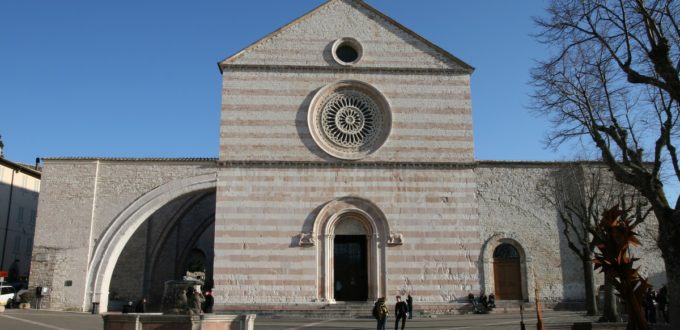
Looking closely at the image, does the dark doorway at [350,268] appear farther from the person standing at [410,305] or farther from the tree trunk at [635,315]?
the tree trunk at [635,315]

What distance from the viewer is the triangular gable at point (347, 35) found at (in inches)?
933

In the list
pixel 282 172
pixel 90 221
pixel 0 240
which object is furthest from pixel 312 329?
pixel 0 240

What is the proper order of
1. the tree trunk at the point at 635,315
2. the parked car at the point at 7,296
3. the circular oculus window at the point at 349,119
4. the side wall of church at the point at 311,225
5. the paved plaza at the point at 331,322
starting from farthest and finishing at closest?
the parked car at the point at 7,296
the circular oculus window at the point at 349,119
the side wall of church at the point at 311,225
the paved plaza at the point at 331,322
the tree trunk at the point at 635,315

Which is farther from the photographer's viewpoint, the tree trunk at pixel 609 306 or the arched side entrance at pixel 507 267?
the arched side entrance at pixel 507 267

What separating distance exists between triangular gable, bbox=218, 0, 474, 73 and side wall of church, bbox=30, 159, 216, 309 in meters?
5.47

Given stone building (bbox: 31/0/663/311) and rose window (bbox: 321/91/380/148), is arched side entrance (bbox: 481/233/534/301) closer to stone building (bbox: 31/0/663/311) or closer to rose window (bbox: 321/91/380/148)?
stone building (bbox: 31/0/663/311)

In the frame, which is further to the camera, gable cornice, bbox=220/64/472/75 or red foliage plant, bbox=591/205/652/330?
gable cornice, bbox=220/64/472/75

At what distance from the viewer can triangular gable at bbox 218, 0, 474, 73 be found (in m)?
23.7

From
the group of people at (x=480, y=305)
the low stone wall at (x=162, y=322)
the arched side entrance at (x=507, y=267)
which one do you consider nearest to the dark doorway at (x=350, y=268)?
the group of people at (x=480, y=305)

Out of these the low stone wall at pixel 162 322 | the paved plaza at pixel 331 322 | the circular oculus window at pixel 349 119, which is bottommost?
the paved plaza at pixel 331 322

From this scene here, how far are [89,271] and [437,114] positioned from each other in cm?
1548

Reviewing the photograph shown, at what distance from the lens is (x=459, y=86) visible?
23.9 m

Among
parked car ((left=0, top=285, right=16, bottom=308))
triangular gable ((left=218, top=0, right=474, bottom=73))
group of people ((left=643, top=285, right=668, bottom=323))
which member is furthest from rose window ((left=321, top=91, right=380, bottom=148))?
parked car ((left=0, top=285, right=16, bottom=308))

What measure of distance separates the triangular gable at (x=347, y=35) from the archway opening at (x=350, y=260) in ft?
22.0
